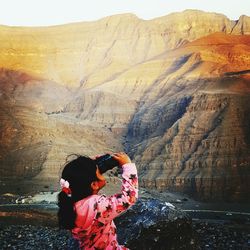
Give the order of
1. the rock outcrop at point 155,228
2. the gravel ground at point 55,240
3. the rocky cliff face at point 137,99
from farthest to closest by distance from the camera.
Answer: the rocky cliff face at point 137,99, the gravel ground at point 55,240, the rock outcrop at point 155,228

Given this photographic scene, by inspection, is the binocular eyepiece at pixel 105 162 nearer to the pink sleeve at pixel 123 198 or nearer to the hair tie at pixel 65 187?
the pink sleeve at pixel 123 198

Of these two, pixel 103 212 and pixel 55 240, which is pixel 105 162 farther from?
pixel 55 240

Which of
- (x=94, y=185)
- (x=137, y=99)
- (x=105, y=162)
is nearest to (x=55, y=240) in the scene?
(x=94, y=185)

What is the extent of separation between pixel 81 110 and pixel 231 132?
113 ft

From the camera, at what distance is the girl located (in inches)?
186

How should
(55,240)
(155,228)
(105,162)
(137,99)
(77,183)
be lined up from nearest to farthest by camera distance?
(105,162) < (77,183) < (155,228) < (55,240) < (137,99)

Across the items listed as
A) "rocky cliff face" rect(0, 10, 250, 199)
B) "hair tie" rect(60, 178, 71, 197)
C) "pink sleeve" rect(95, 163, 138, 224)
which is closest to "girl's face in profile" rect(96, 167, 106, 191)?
"pink sleeve" rect(95, 163, 138, 224)

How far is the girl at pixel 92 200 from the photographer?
15.5ft

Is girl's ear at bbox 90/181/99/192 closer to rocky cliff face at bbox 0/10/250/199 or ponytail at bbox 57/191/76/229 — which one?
ponytail at bbox 57/191/76/229

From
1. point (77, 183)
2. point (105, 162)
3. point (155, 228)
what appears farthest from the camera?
point (155, 228)

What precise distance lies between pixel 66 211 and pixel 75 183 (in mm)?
272

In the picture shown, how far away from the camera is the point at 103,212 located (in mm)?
4742

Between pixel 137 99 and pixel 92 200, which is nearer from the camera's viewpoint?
pixel 92 200

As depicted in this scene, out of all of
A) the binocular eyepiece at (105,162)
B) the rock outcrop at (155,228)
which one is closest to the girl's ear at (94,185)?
the binocular eyepiece at (105,162)
